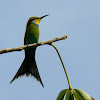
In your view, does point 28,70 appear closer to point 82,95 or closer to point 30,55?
point 30,55

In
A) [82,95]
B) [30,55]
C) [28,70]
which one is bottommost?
[82,95]

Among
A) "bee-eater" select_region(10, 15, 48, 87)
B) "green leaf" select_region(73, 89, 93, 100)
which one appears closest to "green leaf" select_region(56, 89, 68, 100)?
"green leaf" select_region(73, 89, 93, 100)

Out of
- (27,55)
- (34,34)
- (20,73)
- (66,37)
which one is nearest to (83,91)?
(66,37)

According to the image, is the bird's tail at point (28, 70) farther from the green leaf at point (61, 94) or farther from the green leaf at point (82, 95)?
the green leaf at point (82, 95)

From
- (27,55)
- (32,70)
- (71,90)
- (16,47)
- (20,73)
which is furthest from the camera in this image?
(27,55)

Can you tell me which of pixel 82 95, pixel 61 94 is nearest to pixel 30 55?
pixel 61 94

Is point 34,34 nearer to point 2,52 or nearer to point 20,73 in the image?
point 20,73

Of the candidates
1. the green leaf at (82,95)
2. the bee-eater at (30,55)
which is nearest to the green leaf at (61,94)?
the green leaf at (82,95)

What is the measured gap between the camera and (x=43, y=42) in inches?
101

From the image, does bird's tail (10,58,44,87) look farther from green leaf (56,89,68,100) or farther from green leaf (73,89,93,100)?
green leaf (73,89,93,100)

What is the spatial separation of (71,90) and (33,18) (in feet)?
9.36

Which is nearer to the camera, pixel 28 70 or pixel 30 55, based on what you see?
pixel 28 70

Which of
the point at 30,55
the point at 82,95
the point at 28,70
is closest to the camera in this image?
the point at 82,95

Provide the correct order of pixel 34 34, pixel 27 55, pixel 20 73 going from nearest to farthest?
pixel 20 73
pixel 27 55
pixel 34 34
